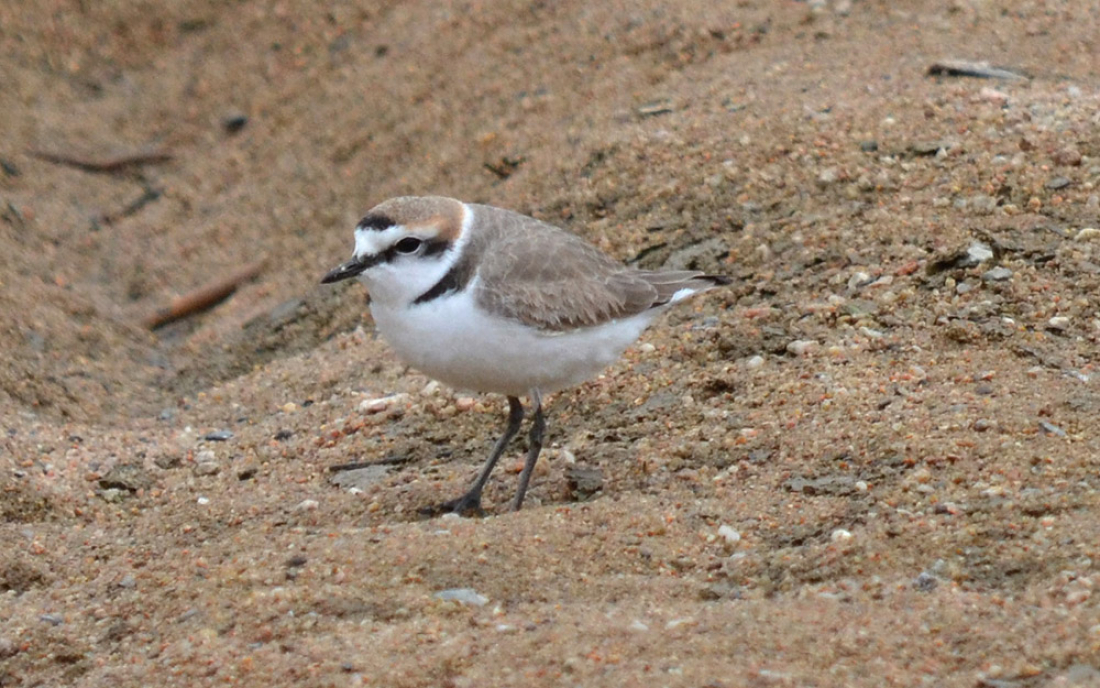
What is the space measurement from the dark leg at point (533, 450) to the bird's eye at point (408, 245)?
713mm

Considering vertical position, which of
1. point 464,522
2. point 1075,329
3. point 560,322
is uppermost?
point 560,322

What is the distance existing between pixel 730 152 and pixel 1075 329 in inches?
87.8

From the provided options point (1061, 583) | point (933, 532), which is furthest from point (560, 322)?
point (1061, 583)

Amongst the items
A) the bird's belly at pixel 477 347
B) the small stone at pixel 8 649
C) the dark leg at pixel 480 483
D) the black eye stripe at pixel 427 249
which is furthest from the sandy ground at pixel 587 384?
the black eye stripe at pixel 427 249

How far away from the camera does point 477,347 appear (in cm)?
Result: 464

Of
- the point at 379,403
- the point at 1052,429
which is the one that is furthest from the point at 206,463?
the point at 1052,429

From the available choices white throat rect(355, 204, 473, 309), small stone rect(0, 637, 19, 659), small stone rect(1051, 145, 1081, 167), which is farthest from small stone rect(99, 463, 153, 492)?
small stone rect(1051, 145, 1081, 167)

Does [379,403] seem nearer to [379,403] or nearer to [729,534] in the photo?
[379,403]

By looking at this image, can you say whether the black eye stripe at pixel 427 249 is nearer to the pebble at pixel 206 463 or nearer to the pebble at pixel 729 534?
the pebble at pixel 729 534

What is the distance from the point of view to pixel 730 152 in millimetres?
6953

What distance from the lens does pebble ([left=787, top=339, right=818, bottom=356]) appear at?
5.55 metres

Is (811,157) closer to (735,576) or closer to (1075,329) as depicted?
(1075,329)

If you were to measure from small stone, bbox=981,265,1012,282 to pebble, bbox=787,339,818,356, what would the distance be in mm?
777

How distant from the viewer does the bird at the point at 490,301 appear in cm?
466
